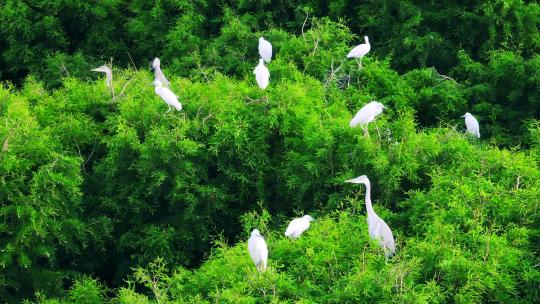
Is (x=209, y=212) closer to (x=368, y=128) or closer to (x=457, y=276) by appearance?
(x=368, y=128)

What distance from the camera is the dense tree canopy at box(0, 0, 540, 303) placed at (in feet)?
18.3

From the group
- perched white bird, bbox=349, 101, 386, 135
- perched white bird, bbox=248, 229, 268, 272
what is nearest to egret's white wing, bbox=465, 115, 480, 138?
perched white bird, bbox=349, 101, 386, 135

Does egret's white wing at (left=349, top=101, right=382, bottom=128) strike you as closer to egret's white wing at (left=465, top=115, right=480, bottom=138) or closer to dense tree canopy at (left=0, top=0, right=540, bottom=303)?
dense tree canopy at (left=0, top=0, right=540, bottom=303)

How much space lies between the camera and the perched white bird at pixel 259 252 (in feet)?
17.8

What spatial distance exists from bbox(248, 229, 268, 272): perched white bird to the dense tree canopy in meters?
0.11

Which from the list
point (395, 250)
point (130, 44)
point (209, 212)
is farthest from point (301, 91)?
point (130, 44)

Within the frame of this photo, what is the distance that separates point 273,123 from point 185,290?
1839 mm

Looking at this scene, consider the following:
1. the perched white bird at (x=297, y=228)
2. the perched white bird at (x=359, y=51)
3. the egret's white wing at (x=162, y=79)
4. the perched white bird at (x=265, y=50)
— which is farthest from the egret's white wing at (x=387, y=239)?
the perched white bird at (x=265, y=50)

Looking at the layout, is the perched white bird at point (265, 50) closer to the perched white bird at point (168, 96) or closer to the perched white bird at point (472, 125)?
the perched white bird at point (168, 96)

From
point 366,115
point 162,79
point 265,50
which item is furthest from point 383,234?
point 265,50

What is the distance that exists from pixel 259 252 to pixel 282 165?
1.80 metres

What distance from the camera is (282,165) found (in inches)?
284

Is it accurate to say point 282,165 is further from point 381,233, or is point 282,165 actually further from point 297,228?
point 381,233

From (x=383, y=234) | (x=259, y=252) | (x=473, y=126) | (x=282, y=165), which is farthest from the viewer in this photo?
(x=473, y=126)
